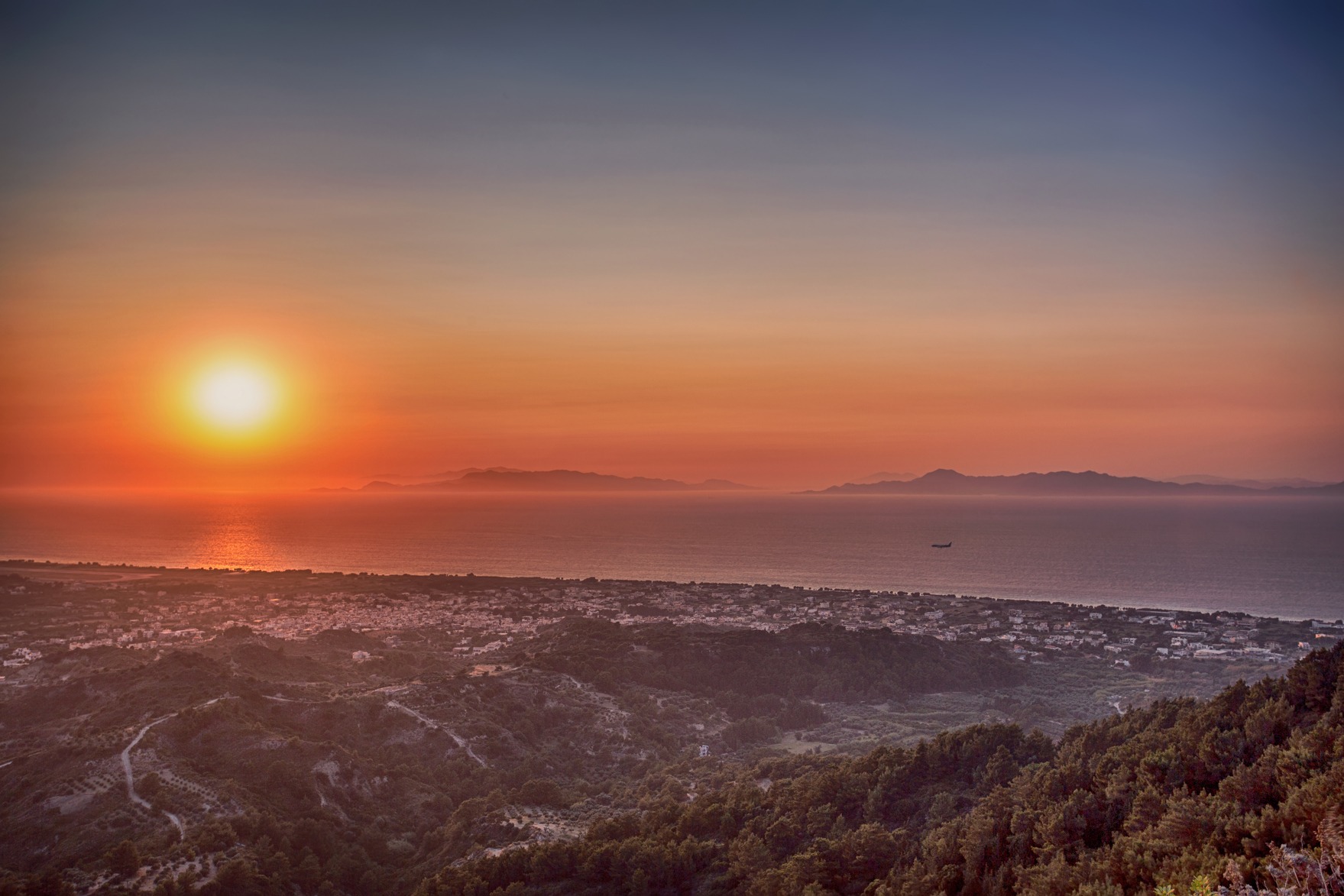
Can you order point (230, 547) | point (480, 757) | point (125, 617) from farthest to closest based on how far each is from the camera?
point (230, 547)
point (125, 617)
point (480, 757)

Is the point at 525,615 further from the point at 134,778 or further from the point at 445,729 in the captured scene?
the point at 134,778

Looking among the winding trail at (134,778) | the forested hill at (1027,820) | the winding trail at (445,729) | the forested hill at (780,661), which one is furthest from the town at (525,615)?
the forested hill at (1027,820)

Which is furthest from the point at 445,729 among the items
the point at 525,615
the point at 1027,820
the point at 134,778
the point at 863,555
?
the point at 863,555

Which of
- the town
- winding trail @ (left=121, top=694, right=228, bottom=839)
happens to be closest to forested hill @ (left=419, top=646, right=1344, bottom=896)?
winding trail @ (left=121, top=694, right=228, bottom=839)

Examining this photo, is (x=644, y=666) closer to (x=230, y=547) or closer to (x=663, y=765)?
(x=663, y=765)

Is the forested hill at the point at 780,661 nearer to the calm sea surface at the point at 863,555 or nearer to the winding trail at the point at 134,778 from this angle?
the winding trail at the point at 134,778

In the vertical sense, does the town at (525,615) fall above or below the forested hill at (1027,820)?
below

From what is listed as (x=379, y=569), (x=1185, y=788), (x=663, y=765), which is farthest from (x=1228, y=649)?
(x=379, y=569)

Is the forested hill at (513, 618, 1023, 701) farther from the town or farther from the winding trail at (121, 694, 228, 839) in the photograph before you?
the winding trail at (121, 694, 228, 839)
